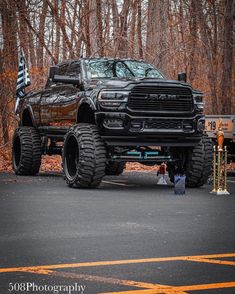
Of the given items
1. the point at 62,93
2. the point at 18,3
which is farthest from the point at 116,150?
the point at 18,3

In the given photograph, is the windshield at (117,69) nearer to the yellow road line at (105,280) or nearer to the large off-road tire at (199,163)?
the large off-road tire at (199,163)

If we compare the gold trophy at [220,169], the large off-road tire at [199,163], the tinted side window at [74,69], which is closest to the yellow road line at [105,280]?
the gold trophy at [220,169]

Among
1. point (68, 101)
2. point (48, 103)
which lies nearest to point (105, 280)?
point (68, 101)

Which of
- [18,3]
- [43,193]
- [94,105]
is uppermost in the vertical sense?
[18,3]

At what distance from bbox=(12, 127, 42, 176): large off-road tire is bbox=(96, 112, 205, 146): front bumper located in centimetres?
396

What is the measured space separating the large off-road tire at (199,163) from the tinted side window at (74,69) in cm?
285

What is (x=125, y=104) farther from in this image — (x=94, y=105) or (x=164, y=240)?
(x=164, y=240)

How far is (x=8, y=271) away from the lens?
5934mm

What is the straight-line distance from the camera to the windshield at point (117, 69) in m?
14.8

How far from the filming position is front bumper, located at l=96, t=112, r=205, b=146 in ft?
43.7

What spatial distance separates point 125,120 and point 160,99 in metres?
0.80

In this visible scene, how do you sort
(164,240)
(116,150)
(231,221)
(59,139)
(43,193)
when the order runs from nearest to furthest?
(164,240)
(231,221)
(43,193)
(116,150)
(59,139)

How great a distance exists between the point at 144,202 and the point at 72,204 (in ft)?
3.84

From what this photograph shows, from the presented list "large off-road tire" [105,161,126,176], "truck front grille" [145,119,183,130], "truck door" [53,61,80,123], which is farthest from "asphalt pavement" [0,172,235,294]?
"large off-road tire" [105,161,126,176]
